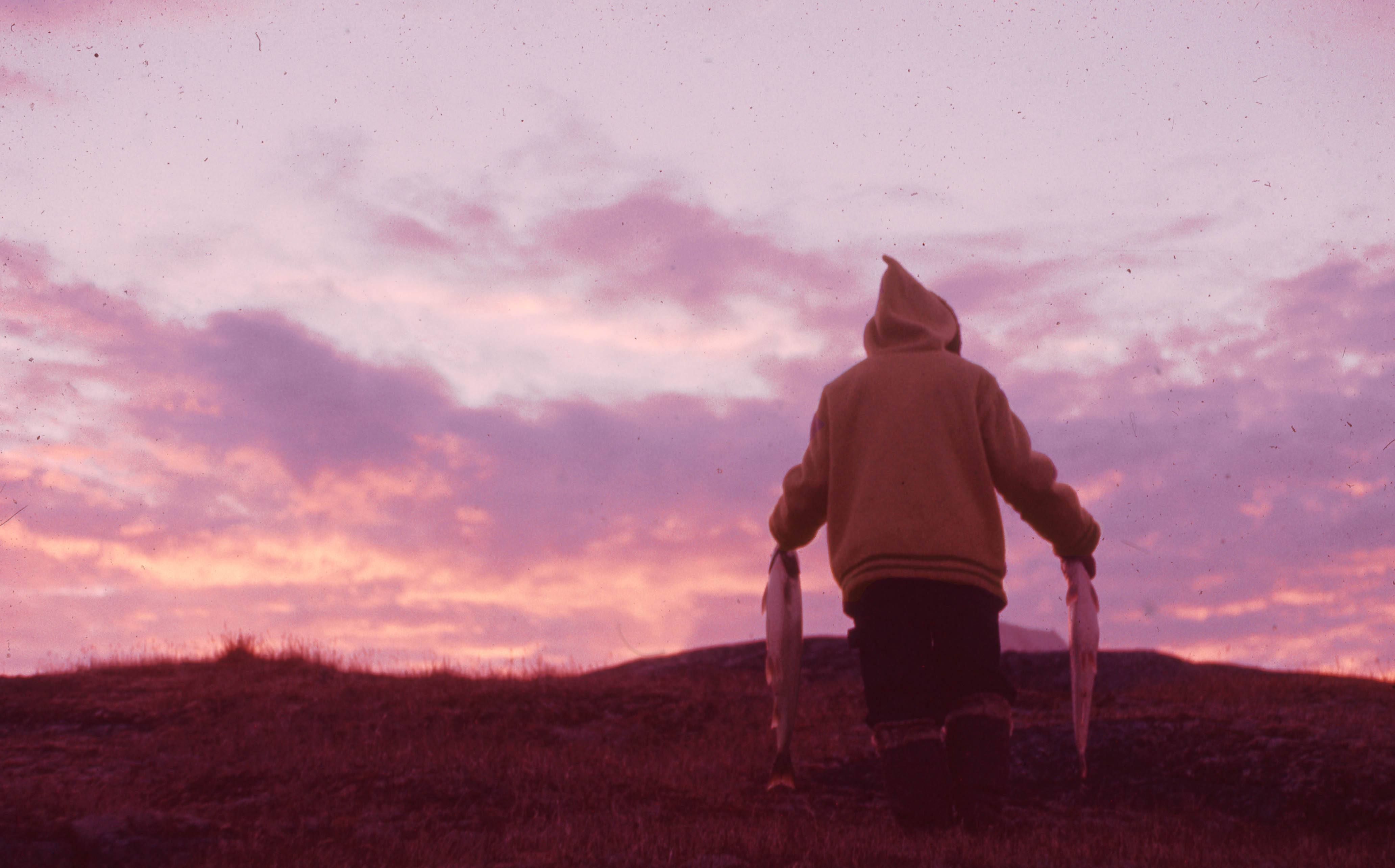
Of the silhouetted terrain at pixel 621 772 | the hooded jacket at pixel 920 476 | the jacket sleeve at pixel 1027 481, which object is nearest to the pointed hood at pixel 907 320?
the hooded jacket at pixel 920 476

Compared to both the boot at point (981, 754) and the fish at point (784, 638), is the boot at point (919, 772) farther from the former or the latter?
the fish at point (784, 638)

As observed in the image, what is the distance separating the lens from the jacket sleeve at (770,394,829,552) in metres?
4.96

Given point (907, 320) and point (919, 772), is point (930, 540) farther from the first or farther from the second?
point (907, 320)

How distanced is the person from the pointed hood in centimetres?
2

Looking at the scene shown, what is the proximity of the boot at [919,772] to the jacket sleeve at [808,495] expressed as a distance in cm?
104

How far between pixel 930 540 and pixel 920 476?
0.94 ft

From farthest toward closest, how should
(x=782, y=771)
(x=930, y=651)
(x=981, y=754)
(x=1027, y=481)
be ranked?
(x=782, y=771) → (x=1027, y=481) → (x=930, y=651) → (x=981, y=754)

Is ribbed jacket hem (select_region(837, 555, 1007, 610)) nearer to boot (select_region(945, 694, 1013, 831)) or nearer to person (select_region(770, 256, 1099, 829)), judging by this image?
person (select_region(770, 256, 1099, 829))

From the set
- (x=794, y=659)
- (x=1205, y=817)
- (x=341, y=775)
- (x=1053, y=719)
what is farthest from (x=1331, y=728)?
(x=341, y=775)

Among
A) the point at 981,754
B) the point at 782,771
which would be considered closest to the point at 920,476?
the point at 981,754

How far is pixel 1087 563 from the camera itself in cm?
510

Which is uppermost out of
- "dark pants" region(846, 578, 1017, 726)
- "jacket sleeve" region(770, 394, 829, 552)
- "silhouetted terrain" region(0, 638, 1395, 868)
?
"jacket sleeve" region(770, 394, 829, 552)

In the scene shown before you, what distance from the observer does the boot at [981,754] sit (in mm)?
4324

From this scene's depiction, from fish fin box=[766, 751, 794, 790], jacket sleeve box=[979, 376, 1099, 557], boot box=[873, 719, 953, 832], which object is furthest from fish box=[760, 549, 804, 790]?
jacket sleeve box=[979, 376, 1099, 557]
